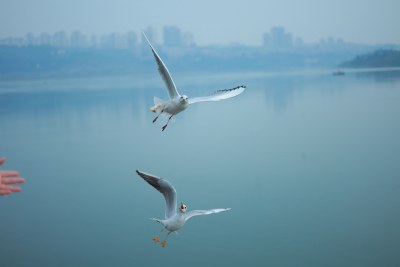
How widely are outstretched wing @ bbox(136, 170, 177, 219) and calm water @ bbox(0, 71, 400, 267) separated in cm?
343

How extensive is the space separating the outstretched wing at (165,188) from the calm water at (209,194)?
343 centimetres

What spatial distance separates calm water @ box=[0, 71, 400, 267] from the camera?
19.0 ft

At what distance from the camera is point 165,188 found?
81.7 inches

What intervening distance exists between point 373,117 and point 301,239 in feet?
25.0

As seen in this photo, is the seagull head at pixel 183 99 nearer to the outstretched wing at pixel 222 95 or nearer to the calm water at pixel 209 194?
the outstretched wing at pixel 222 95

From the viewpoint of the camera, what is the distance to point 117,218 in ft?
21.3

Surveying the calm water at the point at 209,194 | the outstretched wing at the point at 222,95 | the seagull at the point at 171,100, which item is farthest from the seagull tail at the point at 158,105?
the calm water at the point at 209,194

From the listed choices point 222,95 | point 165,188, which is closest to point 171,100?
point 222,95

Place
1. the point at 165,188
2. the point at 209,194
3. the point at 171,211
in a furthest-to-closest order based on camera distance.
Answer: the point at 209,194, the point at 171,211, the point at 165,188

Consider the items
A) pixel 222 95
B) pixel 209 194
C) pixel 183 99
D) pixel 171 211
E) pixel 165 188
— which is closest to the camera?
pixel 183 99

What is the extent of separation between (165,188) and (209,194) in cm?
464

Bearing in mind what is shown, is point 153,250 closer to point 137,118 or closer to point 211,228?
point 211,228

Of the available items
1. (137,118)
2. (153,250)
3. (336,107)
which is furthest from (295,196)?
(336,107)

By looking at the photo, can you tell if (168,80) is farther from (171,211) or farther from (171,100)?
(171,211)
